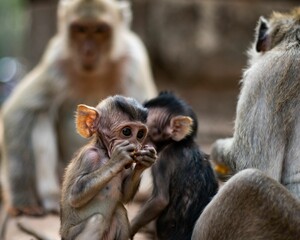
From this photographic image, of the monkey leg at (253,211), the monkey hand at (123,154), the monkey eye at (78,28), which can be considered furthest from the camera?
the monkey eye at (78,28)

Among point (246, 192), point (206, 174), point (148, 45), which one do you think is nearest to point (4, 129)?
point (206, 174)

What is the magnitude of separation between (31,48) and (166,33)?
121 inches

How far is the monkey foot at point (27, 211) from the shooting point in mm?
10983

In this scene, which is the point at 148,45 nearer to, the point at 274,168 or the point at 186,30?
the point at 186,30

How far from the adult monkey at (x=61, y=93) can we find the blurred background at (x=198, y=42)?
19.0 ft

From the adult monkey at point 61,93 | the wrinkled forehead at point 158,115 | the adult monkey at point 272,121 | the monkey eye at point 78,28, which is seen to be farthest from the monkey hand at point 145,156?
the monkey eye at point 78,28

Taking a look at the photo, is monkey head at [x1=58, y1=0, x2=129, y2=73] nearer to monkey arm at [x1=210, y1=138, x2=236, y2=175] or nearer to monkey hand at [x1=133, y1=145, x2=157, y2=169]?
monkey arm at [x1=210, y1=138, x2=236, y2=175]

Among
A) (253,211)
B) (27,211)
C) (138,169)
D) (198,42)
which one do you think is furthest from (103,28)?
(198,42)

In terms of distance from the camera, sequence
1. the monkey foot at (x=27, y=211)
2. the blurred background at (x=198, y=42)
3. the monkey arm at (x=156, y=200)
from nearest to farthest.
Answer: the monkey arm at (x=156, y=200) → the monkey foot at (x=27, y=211) → the blurred background at (x=198, y=42)

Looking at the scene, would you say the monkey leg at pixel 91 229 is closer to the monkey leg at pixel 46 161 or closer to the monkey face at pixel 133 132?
the monkey face at pixel 133 132

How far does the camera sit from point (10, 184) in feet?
37.5

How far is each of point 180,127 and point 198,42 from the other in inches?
436

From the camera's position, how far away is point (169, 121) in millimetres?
6879

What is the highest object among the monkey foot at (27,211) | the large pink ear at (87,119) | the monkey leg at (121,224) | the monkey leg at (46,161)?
the large pink ear at (87,119)
